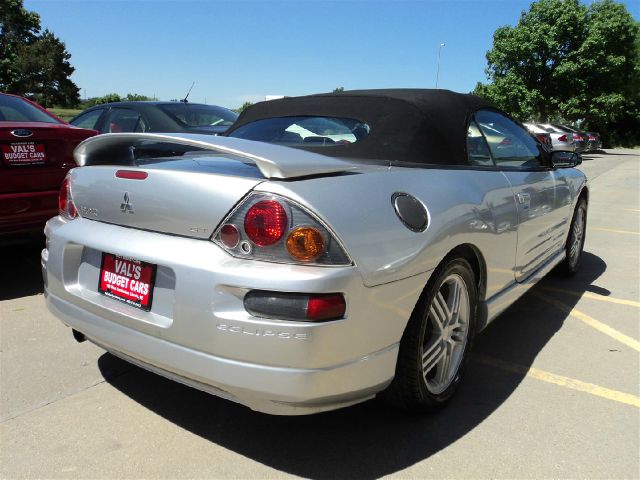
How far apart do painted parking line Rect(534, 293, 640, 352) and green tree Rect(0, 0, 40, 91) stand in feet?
187

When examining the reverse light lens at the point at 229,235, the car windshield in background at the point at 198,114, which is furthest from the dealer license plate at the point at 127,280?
the car windshield in background at the point at 198,114

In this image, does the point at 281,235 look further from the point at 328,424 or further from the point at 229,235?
the point at 328,424

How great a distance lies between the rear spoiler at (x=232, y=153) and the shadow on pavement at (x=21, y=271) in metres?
1.95

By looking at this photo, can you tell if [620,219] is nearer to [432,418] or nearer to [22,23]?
[432,418]

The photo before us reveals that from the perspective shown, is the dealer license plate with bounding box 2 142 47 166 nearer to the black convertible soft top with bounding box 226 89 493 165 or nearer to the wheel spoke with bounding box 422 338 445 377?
the black convertible soft top with bounding box 226 89 493 165

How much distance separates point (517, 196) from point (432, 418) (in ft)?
4.56

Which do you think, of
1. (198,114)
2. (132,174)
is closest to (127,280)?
(132,174)

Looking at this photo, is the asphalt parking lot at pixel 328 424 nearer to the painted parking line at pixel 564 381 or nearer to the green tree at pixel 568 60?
the painted parking line at pixel 564 381

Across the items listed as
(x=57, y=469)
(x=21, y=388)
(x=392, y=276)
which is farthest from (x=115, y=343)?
(x=392, y=276)

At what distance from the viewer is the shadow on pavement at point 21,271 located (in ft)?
13.9

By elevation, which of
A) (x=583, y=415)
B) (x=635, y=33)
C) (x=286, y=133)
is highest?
(x=635, y=33)

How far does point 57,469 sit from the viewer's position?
82.0 inches

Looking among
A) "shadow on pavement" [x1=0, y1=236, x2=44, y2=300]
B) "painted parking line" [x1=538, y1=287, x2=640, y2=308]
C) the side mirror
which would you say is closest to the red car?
"shadow on pavement" [x1=0, y1=236, x2=44, y2=300]

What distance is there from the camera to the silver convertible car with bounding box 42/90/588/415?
71.7 inches
